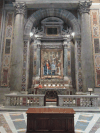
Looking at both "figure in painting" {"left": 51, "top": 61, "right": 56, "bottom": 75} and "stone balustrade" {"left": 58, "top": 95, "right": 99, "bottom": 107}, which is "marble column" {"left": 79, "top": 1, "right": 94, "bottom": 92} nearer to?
"stone balustrade" {"left": 58, "top": 95, "right": 99, "bottom": 107}

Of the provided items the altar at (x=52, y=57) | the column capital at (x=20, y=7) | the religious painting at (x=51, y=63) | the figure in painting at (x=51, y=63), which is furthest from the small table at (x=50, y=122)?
the column capital at (x=20, y=7)

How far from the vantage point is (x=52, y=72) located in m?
12.1

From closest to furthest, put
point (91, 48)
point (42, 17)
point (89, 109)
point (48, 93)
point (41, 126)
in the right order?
point (41, 126)
point (89, 109)
point (91, 48)
point (48, 93)
point (42, 17)

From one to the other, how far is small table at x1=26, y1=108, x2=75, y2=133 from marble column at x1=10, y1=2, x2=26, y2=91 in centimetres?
618

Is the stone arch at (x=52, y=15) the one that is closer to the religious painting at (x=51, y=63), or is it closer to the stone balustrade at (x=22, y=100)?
the religious painting at (x=51, y=63)

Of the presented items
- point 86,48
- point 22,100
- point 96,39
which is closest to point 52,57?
point 86,48

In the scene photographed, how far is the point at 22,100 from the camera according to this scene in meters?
8.12

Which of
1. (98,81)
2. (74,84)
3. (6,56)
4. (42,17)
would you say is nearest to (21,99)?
(6,56)

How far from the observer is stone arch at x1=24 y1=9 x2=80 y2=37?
36.9 feet

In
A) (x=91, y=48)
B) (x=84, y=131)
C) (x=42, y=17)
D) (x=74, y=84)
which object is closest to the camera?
(x=84, y=131)

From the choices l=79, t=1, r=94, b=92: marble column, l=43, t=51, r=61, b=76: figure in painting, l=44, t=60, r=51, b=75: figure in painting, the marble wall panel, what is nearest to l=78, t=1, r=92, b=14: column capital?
l=79, t=1, r=94, b=92: marble column

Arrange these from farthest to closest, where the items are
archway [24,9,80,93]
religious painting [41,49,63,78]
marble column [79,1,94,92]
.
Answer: religious painting [41,49,63,78] < archway [24,9,80,93] < marble column [79,1,94,92]

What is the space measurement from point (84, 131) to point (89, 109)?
12.2 ft

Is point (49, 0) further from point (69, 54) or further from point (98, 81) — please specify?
point (98, 81)
